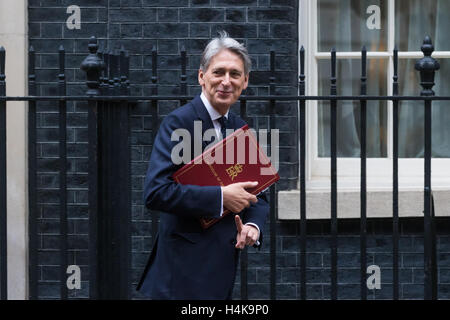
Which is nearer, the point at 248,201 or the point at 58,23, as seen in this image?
the point at 248,201

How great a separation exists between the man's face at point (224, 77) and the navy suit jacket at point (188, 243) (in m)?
0.09

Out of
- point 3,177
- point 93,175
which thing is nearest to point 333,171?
point 93,175

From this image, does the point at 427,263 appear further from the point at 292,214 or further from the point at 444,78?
the point at 444,78

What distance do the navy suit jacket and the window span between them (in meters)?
Answer: 2.52

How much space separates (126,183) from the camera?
420 cm

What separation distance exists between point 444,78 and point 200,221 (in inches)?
125

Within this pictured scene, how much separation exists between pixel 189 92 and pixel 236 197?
2.49 meters

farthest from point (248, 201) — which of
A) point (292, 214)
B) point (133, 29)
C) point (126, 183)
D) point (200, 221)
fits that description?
point (133, 29)

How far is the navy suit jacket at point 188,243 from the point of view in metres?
3.43

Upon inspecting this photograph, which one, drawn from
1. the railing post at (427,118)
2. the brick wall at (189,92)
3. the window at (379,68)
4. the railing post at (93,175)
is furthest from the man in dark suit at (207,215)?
the window at (379,68)

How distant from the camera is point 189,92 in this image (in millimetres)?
5801

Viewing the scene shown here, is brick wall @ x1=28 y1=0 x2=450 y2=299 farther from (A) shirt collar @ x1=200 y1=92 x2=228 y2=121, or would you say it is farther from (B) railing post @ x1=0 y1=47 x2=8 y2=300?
(A) shirt collar @ x1=200 y1=92 x2=228 y2=121

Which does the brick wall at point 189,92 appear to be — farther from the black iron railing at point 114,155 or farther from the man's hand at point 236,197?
the man's hand at point 236,197

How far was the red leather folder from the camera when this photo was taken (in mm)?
3373
